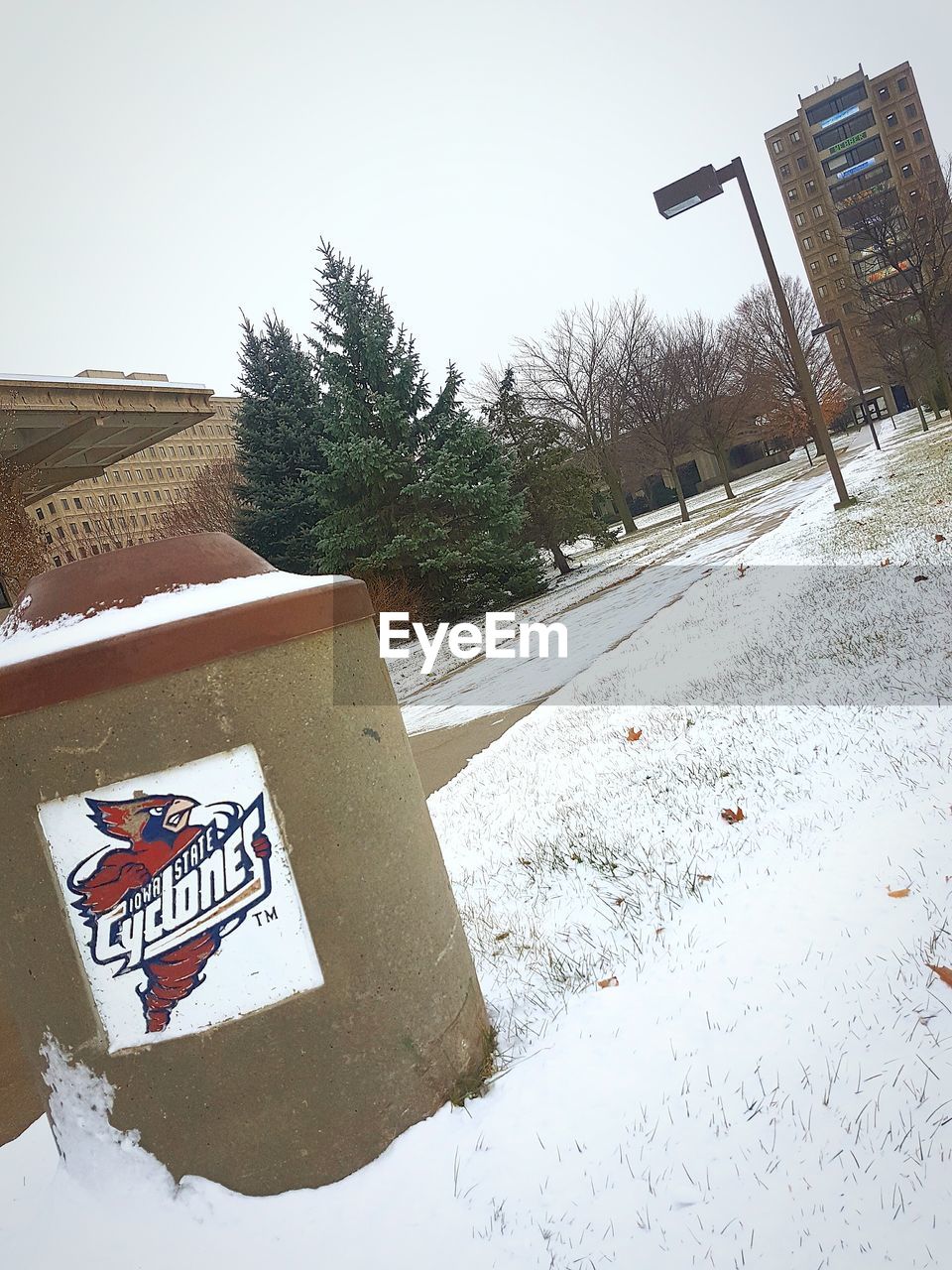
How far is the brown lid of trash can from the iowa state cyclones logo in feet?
0.95

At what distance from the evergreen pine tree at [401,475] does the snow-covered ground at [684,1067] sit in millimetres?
15945

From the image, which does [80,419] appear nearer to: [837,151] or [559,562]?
[559,562]

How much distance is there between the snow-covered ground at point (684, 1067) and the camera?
6.68ft

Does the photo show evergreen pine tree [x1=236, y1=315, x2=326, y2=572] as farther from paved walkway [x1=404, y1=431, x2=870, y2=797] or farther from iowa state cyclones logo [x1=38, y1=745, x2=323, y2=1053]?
iowa state cyclones logo [x1=38, y1=745, x2=323, y2=1053]

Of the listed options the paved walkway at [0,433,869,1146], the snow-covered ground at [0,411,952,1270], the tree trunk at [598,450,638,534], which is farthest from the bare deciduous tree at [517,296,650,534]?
the snow-covered ground at [0,411,952,1270]

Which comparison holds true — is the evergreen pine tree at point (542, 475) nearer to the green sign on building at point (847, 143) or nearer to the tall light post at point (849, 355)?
the tall light post at point (849, 355)

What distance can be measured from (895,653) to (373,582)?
658 inches

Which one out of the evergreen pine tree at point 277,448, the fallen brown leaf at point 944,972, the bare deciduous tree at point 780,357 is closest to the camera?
the fallen brown leaf at point 944,972

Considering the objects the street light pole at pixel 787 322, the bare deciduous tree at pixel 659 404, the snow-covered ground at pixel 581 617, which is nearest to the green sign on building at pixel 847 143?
the bare deciduous tree at pixel 659 404

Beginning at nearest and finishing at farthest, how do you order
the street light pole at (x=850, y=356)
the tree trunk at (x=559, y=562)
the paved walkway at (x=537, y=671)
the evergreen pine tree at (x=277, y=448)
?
the paved walkway at (x=537, y=671), the evergreen pine tree at (x=277, y=448), the tree trunk at (x=559, y=562), the street light pole at (x=850, y=356)

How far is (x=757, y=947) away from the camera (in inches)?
116

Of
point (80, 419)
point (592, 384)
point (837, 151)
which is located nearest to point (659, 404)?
point (592, 384)

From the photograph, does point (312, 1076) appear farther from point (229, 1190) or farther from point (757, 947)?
point (757, 947)

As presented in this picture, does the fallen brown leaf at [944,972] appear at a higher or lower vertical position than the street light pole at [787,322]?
lower
